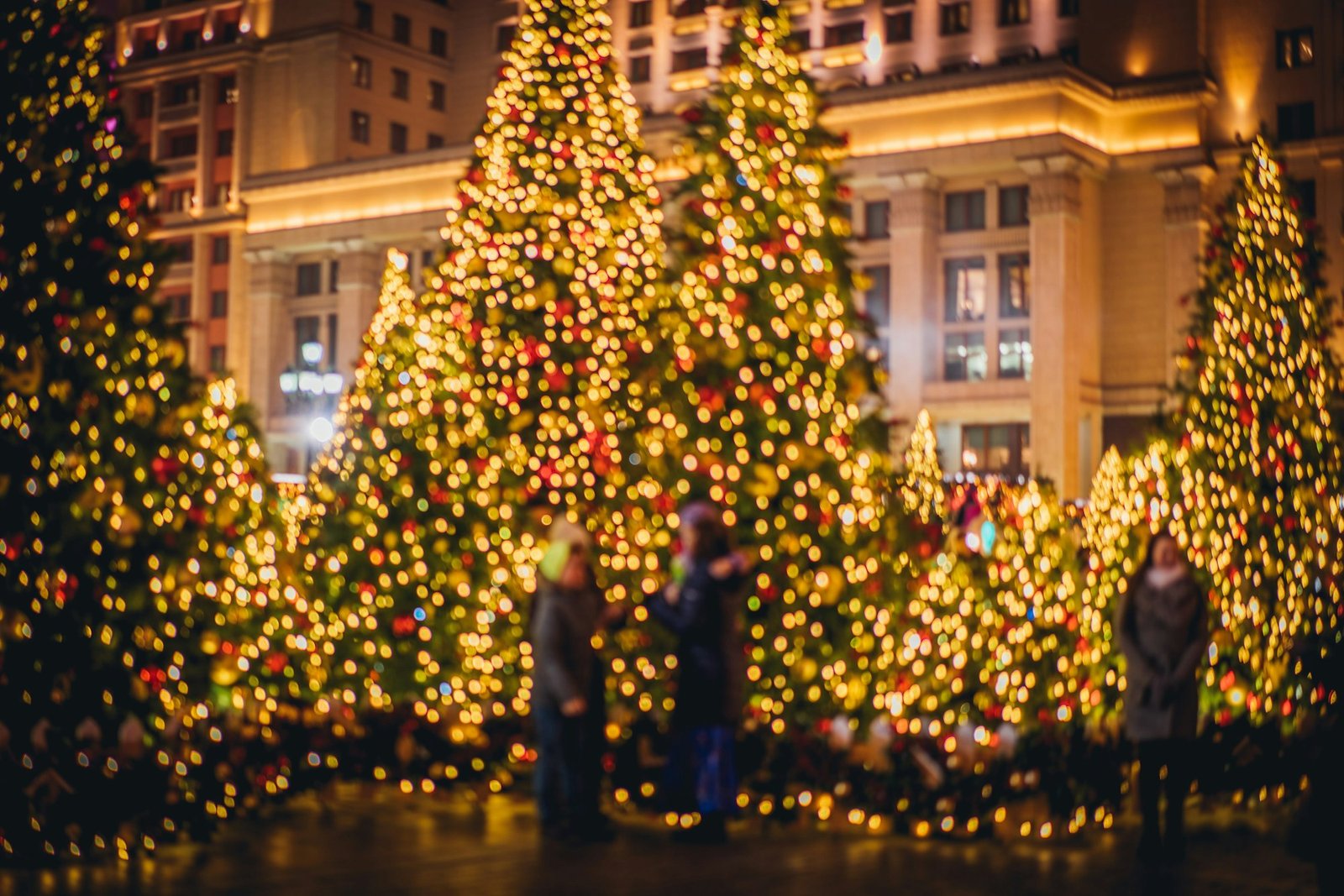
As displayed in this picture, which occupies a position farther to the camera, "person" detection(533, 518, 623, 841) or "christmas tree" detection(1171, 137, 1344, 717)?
"christmas tree" detection(1171, 137, 1344, 717)

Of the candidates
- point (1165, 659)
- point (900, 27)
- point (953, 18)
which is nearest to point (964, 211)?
point (953, 18)

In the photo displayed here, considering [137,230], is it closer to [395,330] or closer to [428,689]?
[428,689]

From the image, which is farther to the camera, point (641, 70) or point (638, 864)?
point (641, 70)

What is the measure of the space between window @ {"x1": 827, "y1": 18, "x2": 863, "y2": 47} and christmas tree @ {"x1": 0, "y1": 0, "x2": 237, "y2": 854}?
188 feet

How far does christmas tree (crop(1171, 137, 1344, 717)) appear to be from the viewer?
1120 centimetres

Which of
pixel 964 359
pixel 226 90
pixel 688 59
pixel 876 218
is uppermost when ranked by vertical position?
pixel 226 90

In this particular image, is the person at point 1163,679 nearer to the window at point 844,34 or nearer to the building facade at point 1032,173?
the building facade at point 1032,173

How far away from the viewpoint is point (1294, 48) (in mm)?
57875

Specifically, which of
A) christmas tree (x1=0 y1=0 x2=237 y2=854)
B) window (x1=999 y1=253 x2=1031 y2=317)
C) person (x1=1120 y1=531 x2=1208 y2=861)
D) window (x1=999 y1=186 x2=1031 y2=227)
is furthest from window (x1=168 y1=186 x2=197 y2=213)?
person (x1=1120 y1=531 x2=1208 y2=861)

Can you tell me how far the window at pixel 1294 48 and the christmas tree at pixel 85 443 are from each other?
2129 inches

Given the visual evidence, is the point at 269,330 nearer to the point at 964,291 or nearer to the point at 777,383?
the point at 964,291

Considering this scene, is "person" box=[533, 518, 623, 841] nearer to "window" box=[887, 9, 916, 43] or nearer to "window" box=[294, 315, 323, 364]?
"window" box=[887, 9, 916, 43]

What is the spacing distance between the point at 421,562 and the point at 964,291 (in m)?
48.6

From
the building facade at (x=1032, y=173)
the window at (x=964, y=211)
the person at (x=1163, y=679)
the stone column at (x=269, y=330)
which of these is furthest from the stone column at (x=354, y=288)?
the person at (x=1163, y=679)
